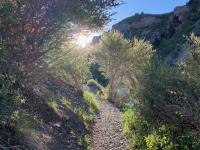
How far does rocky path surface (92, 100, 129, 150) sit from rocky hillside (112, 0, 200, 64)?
36.0 m

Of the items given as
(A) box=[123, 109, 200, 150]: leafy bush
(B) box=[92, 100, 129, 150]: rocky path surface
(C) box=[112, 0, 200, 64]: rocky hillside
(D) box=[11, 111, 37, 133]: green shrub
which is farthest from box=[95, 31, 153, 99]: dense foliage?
(D) box=[11, 111, 37, 133]: green shrub

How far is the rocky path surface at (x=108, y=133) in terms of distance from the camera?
1626cm

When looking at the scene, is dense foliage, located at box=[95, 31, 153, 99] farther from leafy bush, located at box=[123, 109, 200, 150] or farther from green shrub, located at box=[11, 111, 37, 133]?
green shrub, located at box=[11, 111, 37, 133]

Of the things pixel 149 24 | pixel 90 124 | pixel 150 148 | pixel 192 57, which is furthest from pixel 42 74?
pixel 149 24

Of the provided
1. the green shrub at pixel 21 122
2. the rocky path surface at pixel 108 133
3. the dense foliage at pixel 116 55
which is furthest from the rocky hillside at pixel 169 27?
the green shrub at pixel 21 122

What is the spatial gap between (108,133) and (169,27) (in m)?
72.0

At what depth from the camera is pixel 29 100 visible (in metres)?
15.6

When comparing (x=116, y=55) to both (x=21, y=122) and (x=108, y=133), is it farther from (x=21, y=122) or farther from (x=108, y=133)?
(x=21, y=122)

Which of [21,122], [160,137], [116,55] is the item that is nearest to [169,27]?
[116,55]

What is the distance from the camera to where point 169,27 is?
8838 cm

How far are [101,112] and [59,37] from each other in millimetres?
13149

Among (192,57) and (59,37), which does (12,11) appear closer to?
(59,37)

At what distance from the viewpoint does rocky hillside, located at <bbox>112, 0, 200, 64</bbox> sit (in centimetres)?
7064

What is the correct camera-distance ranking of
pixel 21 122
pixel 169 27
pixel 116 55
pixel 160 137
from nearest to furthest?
1. pixel 21 122
2. pixel 160 137
3. pixel 116 55
4. pixel 169 27
